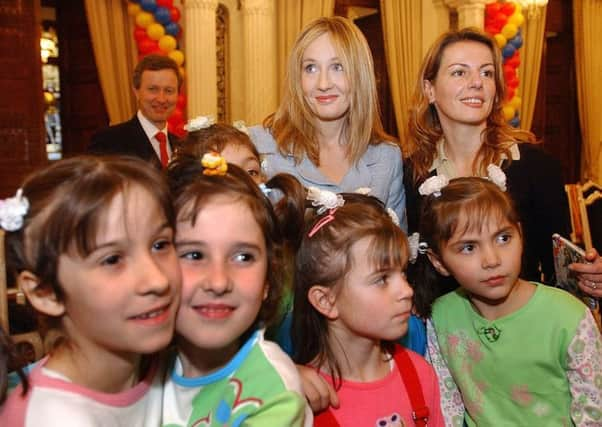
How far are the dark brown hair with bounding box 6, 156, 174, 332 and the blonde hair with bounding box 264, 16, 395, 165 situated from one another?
1131 millimetres

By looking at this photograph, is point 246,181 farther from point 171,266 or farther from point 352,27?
point 352,27

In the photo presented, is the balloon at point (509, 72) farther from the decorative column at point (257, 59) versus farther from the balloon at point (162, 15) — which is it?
the balloon at point (162, 15)

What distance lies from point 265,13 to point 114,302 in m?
6.14

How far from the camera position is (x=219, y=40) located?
23.5 feet

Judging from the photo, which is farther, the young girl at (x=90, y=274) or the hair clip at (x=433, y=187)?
the hair clip at (x=433, y=187)

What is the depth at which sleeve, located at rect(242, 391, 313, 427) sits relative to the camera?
134 centimetres

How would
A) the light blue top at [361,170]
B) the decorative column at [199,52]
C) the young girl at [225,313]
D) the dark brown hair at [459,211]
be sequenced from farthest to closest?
the decorative column at [199,52] → the light blue top at [361,170] → the dark brown hair at [459,211] → the young girl at [225,313]

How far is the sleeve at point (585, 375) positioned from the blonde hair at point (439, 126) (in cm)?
74

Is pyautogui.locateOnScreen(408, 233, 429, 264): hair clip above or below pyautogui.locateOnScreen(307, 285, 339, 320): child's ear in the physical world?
above

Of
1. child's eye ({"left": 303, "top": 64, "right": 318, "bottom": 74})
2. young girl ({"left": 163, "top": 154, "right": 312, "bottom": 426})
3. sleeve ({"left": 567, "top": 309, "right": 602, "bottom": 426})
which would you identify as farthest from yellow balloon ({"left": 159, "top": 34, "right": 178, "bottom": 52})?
sleeve ({"left": 567, "top": 309, "right": 602, "bottom": 426})

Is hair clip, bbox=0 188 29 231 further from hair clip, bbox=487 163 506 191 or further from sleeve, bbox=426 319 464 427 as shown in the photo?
hair clip, bbox=487 163 506 191

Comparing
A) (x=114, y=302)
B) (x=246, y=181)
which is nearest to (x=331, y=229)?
(x=246, y=181)

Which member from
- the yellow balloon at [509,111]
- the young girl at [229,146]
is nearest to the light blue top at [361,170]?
the young girl at [229,146]

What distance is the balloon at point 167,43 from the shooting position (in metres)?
6.39
